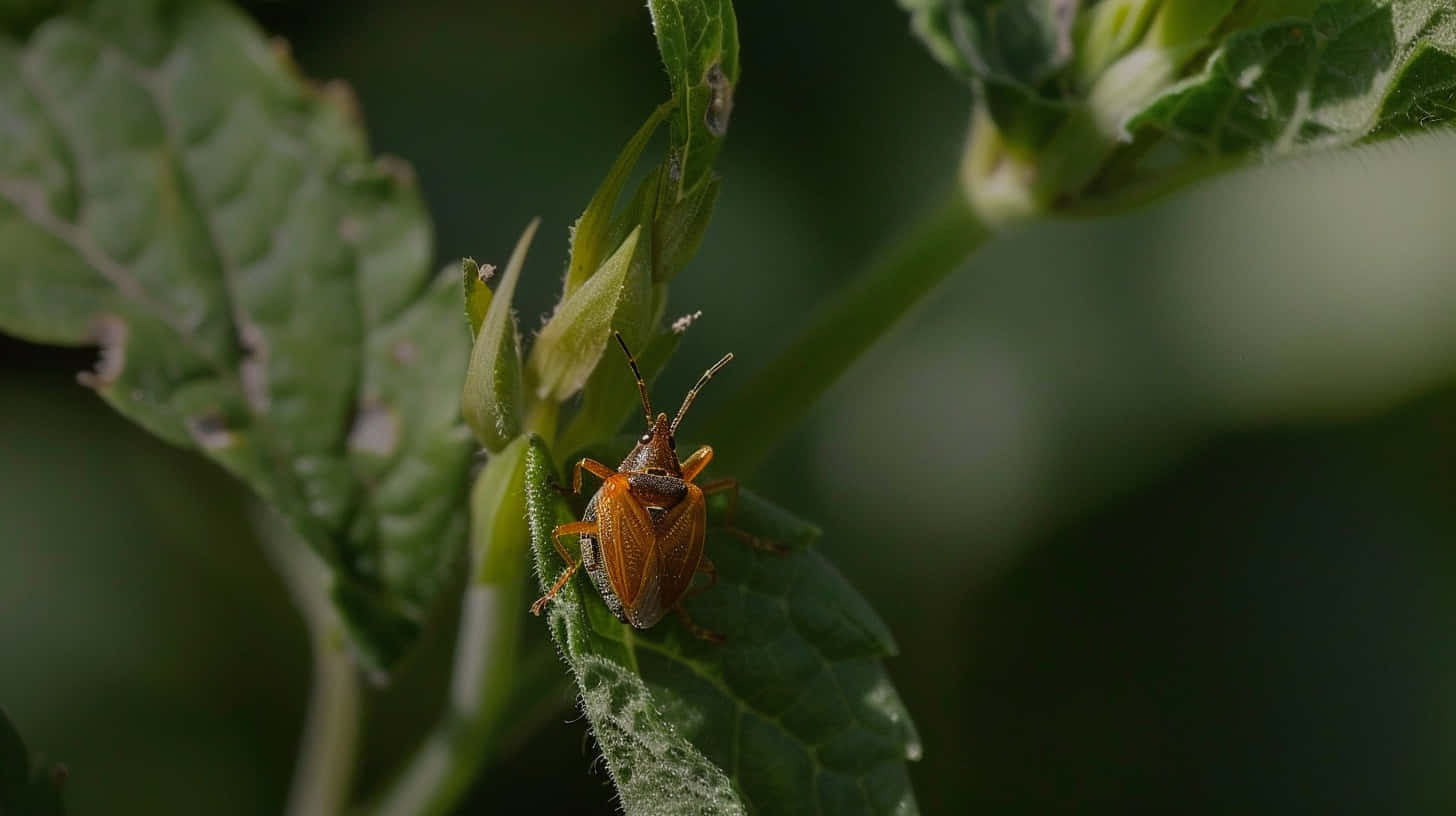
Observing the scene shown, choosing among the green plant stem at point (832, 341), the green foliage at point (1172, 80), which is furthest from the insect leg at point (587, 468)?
the green foliage at point (1172, 80)

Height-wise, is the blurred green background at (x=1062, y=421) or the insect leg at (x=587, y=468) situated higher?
the blurred green background at (x=1062, y=421)

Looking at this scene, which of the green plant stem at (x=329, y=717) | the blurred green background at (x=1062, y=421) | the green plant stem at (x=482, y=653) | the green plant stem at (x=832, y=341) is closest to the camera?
the green plant stem at (x=482, y=653)

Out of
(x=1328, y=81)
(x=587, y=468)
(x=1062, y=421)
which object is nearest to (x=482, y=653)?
(x=587, y=468)

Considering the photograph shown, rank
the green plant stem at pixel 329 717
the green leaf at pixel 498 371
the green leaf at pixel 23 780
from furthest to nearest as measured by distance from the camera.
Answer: the green plant stem at pixel 329 717 → the green leaf at pixel 23 780 → the green leaf at pixel 498 371

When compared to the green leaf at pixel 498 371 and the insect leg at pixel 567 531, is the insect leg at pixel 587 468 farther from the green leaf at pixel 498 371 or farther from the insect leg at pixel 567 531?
the green leaf at pixel 498 371

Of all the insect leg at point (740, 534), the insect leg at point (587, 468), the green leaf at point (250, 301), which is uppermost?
the green leaf at point (250, 301)

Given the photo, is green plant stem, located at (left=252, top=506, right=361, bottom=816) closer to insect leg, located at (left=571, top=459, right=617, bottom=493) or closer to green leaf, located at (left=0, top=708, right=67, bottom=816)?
green leaf, located at (left=0, top=708, right=67, bottom=816)
